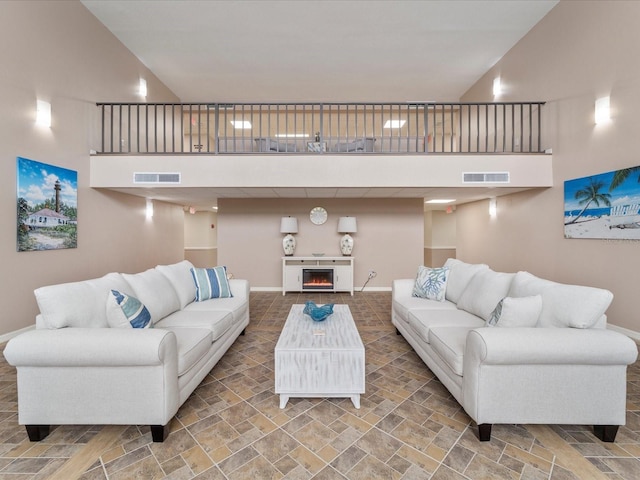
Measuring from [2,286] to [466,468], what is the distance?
4662 mm

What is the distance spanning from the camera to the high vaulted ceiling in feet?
14.5

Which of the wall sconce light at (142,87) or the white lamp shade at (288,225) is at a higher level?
the wall sconce light at (142,87)

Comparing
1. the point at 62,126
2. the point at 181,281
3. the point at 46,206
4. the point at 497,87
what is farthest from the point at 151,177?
the point at 497,87

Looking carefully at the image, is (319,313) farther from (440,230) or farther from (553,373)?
(440,230)

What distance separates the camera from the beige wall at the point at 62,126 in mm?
3271

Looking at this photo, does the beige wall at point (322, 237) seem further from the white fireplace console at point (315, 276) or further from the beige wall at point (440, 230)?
the beige wall at point (440, 230)

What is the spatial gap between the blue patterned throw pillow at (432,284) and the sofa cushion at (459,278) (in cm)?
6

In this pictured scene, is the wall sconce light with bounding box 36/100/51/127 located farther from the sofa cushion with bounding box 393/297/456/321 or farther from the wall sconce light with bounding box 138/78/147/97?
the sofa cushion with bounding box 393/297/456/321

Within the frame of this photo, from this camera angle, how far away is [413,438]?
1848 mm

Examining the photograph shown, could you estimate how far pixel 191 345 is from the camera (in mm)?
2174

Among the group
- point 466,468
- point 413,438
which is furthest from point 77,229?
point 466,468

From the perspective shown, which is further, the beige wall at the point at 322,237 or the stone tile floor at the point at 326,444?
the beige wall at the point at 322,237

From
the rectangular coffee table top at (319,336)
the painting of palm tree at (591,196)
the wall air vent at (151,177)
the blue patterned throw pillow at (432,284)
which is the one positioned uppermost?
the wall air vent at (151,177)

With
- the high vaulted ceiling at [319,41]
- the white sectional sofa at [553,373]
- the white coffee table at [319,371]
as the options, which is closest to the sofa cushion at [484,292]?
the white sectional sofa at [553,373]
